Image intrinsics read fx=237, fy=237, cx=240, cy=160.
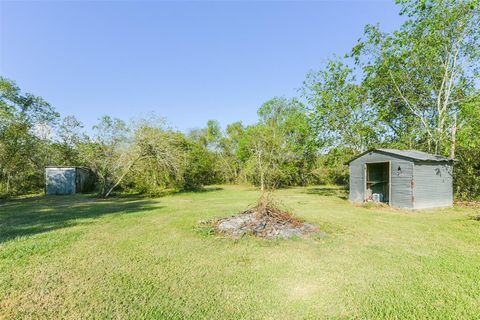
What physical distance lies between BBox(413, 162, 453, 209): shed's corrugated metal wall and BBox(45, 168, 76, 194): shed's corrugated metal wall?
72.3 feet

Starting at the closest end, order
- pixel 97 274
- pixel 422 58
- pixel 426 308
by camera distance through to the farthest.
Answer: pixel 426 308, pixel 97 274, pixel 422 58

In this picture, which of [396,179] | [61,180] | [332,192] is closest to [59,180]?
[61,180]

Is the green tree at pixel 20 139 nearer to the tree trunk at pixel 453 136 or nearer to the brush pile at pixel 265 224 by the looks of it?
the brush pile at pixel 265 224

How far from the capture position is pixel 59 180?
59.2 ft

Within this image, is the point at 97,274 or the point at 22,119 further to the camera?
the point at 22,119

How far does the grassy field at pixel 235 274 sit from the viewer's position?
9.08 ft

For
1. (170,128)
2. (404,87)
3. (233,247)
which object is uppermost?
(404,87)

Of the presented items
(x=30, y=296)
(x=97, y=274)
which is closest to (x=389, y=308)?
(x=97, y=274)

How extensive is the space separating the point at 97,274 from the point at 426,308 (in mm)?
4476

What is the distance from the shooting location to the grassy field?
277 cm

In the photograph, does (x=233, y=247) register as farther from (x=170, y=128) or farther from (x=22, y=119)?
(x=22, y=119)

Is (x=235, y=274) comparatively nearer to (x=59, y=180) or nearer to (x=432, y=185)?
(x=432, y=185)

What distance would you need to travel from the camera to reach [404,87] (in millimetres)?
16078

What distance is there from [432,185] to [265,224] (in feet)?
29.8
